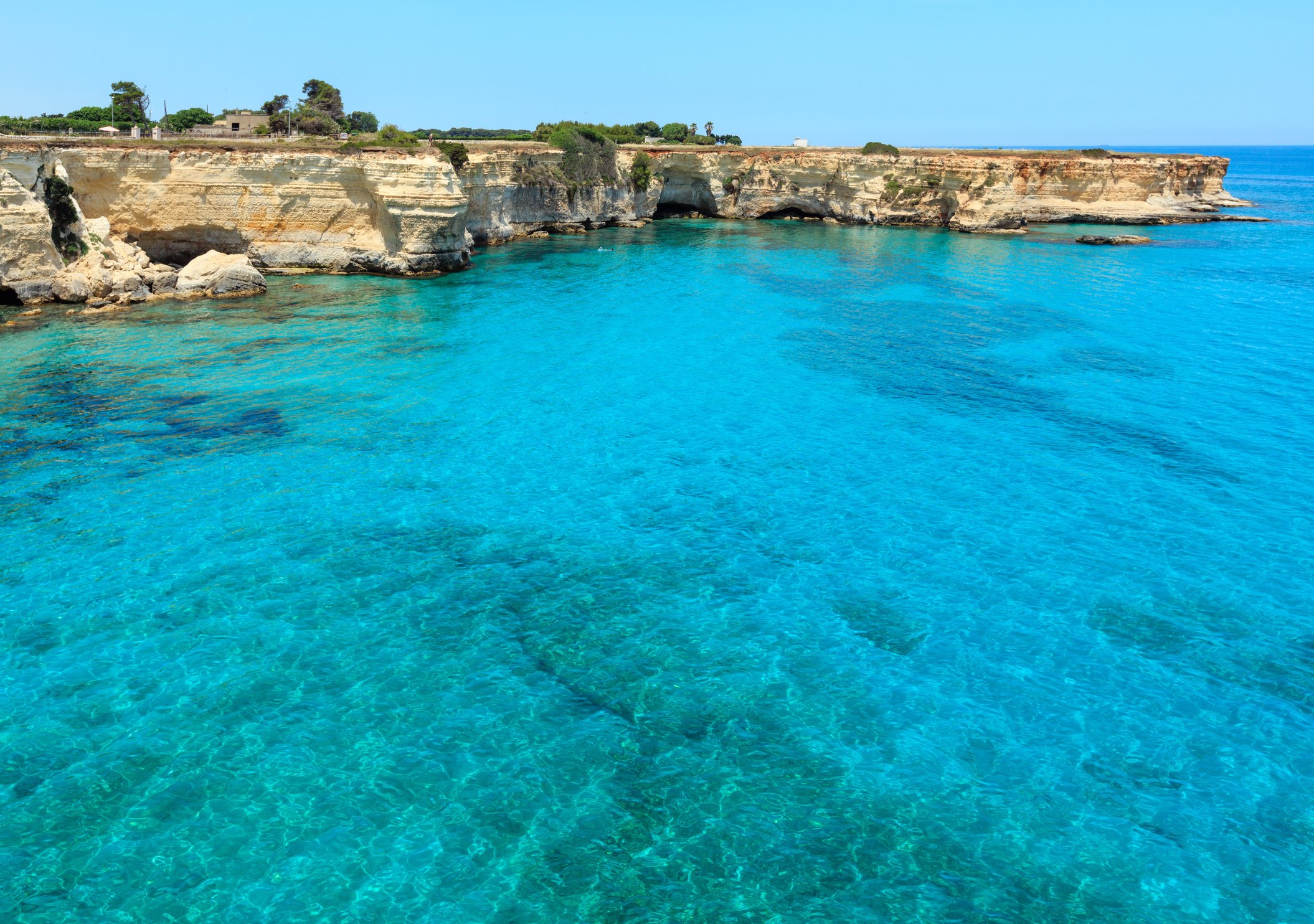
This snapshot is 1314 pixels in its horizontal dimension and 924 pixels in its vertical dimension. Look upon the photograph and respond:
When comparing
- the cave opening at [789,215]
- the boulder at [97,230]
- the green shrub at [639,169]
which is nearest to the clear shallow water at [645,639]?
the boulder at [97,230]

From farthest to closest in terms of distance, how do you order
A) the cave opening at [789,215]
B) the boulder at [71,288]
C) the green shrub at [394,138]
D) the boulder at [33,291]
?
the cave opening at [789,215], the green shrub at [394,138], the boulder at [71,288], the boulder at [33,291]

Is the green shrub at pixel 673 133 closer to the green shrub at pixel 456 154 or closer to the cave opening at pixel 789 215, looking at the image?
the cave opening at pixel 789 215

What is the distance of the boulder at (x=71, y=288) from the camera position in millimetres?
35125

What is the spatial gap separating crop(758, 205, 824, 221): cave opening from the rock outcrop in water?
3.55m

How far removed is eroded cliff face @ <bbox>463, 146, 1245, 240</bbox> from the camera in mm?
63500

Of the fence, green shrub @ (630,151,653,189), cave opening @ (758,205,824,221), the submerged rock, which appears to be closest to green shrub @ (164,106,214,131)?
the fence

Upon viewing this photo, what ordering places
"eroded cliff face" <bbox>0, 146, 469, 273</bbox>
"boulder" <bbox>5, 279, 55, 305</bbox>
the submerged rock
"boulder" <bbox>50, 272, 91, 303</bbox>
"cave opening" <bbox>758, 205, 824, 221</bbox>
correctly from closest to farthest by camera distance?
"boulder" <bbox>5, 279, 55, 305</bbox> → "boulder" <bbox>50, 272, 91, 303</bbox> → "eroded cliff face" <bbox>0, 146, 469, 273</bbox> → the submerged rock → "cave opening" <bbox>758, 205, 824, 221</bbox>

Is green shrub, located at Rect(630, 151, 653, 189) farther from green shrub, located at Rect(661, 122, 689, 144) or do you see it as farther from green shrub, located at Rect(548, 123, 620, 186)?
green shrub, located at Rect(661, 122, 689, 144)

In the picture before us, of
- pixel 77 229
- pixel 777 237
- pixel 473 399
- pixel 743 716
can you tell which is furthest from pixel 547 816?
pixel 777 237

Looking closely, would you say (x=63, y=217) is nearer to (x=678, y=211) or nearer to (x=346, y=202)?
(x=346, y=202)

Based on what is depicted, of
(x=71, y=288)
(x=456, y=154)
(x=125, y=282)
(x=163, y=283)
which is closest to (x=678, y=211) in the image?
(x=456, y=154)

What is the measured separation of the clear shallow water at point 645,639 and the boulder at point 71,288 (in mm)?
6400

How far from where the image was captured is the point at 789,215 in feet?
250

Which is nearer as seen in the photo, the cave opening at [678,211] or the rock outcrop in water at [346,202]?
the rock outcrop in water at [346,202]
